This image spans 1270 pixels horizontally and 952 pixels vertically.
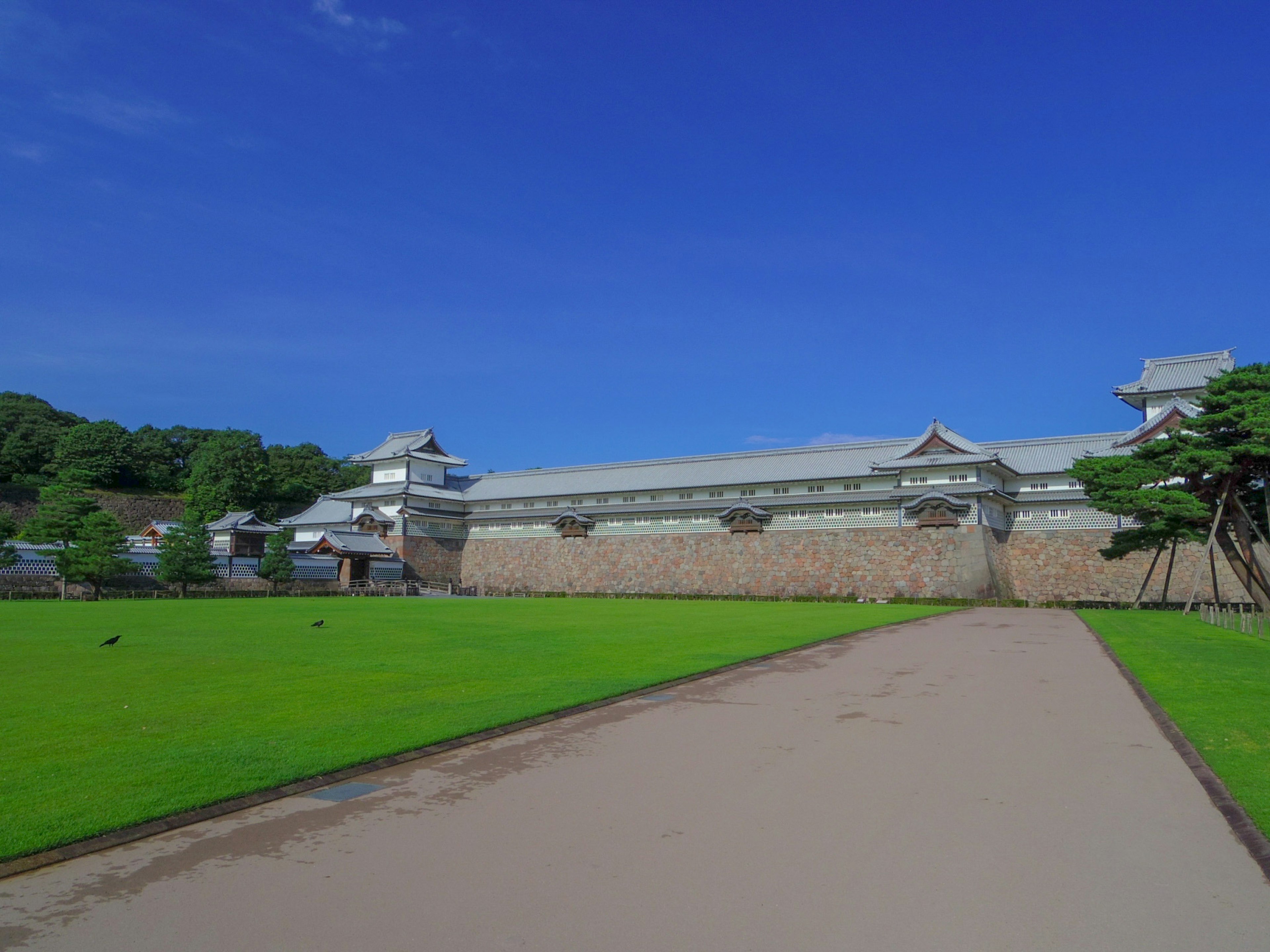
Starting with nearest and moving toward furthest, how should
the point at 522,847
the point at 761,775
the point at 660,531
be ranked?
1. the point at 522,847
2. the point at 761,775
3. the point at 660,531

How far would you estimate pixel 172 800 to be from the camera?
5641mm

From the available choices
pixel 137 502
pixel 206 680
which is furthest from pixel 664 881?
pixel 137 502

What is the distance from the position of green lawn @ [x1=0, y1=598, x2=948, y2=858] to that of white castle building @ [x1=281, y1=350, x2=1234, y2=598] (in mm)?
15599

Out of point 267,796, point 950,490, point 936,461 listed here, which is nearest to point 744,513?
point 936,461

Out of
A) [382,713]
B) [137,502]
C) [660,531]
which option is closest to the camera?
[382,713]

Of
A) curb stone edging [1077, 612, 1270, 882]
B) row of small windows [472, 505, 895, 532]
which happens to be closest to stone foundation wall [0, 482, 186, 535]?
row of small windows [472, 505, 895, 532]

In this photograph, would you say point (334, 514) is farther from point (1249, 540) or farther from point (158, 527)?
point (1249, 540)

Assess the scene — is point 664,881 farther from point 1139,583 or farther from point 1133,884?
point 1139,583

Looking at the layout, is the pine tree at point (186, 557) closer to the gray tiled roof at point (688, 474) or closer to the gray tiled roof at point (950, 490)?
the gray tiled roof at point (688, 474)

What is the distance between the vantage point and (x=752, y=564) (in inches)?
1671

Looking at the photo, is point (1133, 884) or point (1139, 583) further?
point (1139, 583)

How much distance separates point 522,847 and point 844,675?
853 cm

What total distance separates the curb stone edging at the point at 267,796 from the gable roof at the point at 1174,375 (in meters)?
35.5

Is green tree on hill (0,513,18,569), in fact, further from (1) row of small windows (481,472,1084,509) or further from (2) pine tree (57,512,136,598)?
(1) row of small windows (481,472,1084,509)
